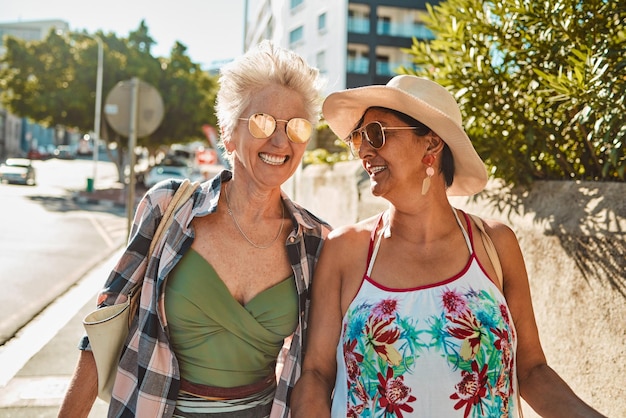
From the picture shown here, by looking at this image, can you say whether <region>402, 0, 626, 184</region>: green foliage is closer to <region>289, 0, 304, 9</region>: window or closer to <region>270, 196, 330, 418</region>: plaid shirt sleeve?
<region>270, 196, 330, 418</region>: plaid shirt sleeve

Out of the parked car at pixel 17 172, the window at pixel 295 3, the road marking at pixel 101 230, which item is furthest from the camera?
the window at pixel 295 3

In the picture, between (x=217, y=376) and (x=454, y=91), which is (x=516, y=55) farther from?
(x=217, y=376)

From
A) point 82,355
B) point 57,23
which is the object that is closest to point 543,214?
point 82,355

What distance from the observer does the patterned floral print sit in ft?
6.35

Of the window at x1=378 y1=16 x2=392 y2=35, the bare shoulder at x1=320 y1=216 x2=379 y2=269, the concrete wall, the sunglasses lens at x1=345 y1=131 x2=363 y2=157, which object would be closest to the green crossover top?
the bare shoulder at x1=320 y1=216 x2=379 y2=269

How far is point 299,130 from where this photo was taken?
2.38 meters

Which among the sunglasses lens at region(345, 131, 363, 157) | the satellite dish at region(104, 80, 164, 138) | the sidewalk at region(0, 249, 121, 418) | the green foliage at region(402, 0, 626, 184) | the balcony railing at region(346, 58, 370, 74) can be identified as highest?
the balcony railing at region(346, 58, 370, 74)

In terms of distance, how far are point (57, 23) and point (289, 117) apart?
10824cm

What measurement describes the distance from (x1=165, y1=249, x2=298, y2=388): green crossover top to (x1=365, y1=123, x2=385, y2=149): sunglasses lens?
0.66 meters

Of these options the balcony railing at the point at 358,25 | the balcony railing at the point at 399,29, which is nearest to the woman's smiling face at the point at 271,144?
the balcony railing at the point at 358,25

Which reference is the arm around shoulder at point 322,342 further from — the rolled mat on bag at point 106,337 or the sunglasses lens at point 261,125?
the rolled mat on bag at point 106,337

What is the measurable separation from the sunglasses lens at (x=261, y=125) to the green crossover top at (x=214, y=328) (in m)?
0.50

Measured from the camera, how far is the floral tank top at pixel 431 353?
193 cm

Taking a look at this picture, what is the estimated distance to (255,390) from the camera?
2.27m
